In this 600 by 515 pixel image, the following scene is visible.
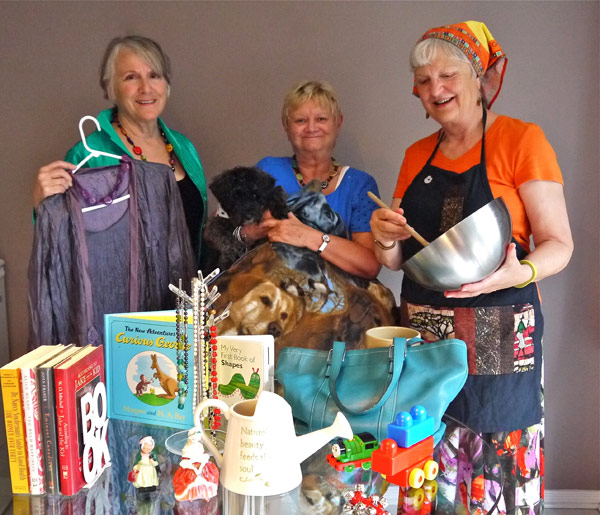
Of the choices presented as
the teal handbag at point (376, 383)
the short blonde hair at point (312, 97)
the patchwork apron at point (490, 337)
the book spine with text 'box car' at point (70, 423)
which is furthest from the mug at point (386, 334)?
the short blonde hair at point (312, 97)

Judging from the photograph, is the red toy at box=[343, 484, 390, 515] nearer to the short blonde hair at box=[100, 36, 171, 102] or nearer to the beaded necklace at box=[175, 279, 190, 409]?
the beaded necklace at box=[175, 279, 190, 409]

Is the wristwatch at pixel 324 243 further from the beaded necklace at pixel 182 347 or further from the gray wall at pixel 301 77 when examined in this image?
the gray wall at pixel 301 77

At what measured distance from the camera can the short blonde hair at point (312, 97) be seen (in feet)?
4.96

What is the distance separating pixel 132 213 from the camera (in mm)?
1285

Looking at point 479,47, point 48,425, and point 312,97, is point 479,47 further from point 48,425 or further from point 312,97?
point 48,425

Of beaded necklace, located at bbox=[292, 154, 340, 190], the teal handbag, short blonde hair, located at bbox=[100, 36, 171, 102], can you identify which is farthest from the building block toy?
short blonde hair, located at bbox=[100, 36, 171, 102]

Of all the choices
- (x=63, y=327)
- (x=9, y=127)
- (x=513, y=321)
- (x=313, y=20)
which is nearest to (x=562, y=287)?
(x=513, y=321)

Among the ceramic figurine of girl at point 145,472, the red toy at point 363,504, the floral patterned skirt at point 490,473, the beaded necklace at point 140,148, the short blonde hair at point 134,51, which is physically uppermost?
the short blonde hair at point 134,51

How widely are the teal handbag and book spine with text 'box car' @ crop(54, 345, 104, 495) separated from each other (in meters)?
0.34

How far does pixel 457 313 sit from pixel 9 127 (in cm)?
146

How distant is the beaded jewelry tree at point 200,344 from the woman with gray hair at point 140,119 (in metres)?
0.62

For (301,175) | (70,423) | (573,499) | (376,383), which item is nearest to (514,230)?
(376,383)

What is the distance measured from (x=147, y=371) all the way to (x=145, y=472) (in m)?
0.21

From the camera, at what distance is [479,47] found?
1.22m
